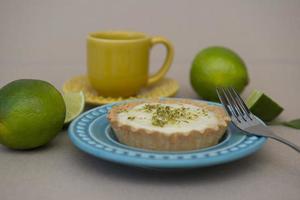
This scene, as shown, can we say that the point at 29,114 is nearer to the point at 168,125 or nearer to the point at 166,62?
the point at 168,125

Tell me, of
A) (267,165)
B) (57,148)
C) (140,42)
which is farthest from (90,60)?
(267,165)

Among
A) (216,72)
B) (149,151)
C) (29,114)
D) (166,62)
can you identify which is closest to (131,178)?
(149,151)

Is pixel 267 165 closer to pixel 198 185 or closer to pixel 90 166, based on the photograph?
pixel 198 185

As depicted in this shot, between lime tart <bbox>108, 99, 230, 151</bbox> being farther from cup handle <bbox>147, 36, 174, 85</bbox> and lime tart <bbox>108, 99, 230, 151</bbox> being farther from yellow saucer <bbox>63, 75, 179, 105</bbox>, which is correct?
cup handle <bbox>147, 36, 174, 85</bbox>

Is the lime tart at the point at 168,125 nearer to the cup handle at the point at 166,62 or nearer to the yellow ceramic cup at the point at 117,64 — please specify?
the yellow ceramic cup at the point at 117,64

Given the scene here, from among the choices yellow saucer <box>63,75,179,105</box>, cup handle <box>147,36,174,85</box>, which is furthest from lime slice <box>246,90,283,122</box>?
cup handle <box>147,36,174,85</box>

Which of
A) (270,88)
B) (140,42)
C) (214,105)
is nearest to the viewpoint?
(214,105)
